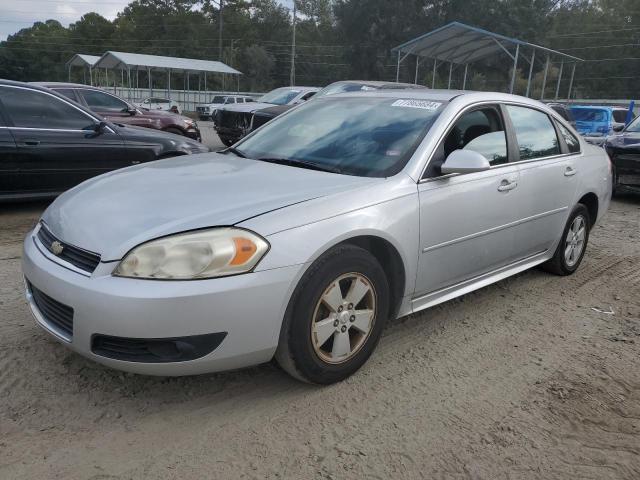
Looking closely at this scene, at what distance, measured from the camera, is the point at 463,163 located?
315cm

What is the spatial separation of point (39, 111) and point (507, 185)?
5150mm

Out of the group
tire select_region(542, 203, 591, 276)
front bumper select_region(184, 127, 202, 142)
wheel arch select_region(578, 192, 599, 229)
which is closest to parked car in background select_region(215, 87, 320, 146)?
front bumper select_region(184, 127, 202, 142)

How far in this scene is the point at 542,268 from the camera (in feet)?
15.9

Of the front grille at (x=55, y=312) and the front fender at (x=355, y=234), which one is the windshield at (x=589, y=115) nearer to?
the front fender at (x=355, y=234)

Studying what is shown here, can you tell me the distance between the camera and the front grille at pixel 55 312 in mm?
2471

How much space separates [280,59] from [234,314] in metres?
68.6

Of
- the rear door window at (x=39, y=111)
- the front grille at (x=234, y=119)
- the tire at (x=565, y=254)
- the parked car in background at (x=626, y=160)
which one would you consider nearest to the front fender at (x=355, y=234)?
the tire at (x=565, y=254)

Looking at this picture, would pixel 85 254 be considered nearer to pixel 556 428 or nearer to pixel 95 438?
pixel 95 438

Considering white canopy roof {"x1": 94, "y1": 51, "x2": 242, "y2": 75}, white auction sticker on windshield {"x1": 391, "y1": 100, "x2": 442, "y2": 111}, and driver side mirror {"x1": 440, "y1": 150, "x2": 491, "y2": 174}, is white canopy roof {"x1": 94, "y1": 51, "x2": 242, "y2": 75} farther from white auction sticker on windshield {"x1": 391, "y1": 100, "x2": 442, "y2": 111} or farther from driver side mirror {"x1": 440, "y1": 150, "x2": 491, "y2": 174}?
driver side mirror {"x1": 440, "y1": 150, "x2": 491, "y2": 174}

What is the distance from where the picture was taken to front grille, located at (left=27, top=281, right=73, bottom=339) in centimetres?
247

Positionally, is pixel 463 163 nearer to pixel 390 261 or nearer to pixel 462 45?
pixel 390 261

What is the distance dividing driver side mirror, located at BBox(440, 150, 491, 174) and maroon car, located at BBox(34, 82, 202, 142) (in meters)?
8.25

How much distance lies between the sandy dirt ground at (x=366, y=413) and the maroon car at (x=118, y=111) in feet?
23.5

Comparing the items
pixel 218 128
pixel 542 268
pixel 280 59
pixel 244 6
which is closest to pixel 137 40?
pixel 244 6
